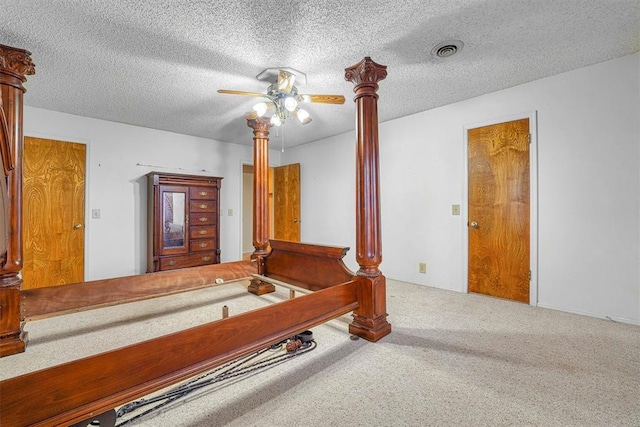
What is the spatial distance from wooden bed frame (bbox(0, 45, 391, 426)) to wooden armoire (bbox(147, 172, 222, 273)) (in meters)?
1.29

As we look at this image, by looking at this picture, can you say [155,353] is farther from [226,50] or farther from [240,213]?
[240,213]

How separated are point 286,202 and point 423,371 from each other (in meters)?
4.27

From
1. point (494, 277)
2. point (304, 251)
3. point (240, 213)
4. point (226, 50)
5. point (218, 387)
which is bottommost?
point (218, 387)

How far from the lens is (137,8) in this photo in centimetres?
Result: 178

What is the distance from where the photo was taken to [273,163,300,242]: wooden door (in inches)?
213

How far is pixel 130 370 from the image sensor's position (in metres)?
1.17

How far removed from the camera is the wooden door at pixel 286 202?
5.41 meters

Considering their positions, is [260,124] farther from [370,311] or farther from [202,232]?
[370,311]

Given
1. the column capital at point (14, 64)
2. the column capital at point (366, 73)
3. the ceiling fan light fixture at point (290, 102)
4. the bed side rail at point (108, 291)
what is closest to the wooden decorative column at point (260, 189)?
the bed side rail at point (108, 291)

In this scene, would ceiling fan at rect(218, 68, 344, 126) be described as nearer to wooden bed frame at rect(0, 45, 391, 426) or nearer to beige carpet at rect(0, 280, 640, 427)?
wooden bed frame at rect(0, 45, 391, 426)

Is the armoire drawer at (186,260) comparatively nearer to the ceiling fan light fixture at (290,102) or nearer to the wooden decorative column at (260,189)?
the wooden decorative column at (260,189)

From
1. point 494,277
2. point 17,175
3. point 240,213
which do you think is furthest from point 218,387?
point 240,213

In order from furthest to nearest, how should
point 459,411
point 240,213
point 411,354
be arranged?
1. point 240,213
2. point 411,354
3. point 459,411

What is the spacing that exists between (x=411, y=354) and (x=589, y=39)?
8.72 feet
